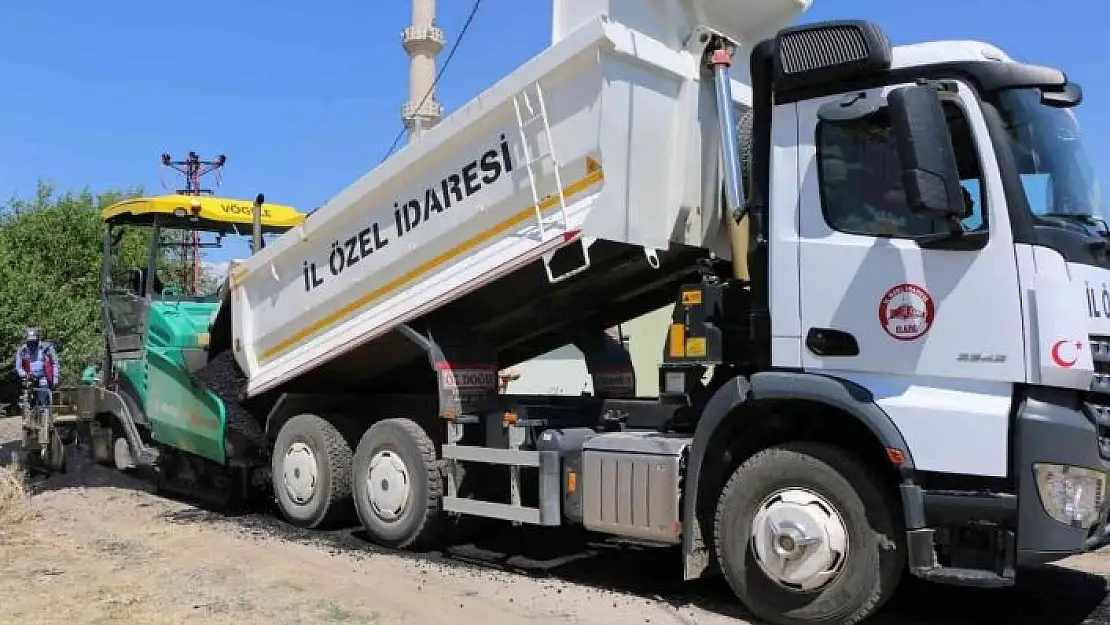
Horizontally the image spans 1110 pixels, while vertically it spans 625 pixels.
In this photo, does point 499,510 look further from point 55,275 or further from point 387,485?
point 55,275

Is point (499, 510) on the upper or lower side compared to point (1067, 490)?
lower

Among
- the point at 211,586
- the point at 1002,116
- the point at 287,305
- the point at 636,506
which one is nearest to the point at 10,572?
the point at 211,586

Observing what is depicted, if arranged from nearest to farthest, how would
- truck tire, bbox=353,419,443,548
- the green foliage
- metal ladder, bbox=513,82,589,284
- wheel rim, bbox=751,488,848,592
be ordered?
wheel rim, bbox=751,488,848,592, metal ladder, bbox=513,82,589,284, truck tire, bbox=353,419,443,548, the green foliage

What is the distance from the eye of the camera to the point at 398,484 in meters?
6.88

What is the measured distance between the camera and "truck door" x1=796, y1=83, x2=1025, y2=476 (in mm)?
4375

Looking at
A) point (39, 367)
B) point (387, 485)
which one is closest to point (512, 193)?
point (387, 485)

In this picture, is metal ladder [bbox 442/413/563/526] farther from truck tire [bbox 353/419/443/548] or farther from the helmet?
the helmet

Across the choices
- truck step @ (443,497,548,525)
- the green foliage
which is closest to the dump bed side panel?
truck step @ (443,497,548,525)

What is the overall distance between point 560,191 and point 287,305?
2.87 metres

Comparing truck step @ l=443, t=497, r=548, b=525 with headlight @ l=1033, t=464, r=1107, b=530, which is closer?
headlight @ l=1033, t=464, r=1107, b=530

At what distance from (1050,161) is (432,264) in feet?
12.1

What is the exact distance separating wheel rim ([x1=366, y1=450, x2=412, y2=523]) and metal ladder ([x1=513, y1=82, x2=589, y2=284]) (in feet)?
6.19

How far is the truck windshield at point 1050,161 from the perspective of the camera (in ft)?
14.9

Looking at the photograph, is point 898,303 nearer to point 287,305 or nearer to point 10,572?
point 287,305
